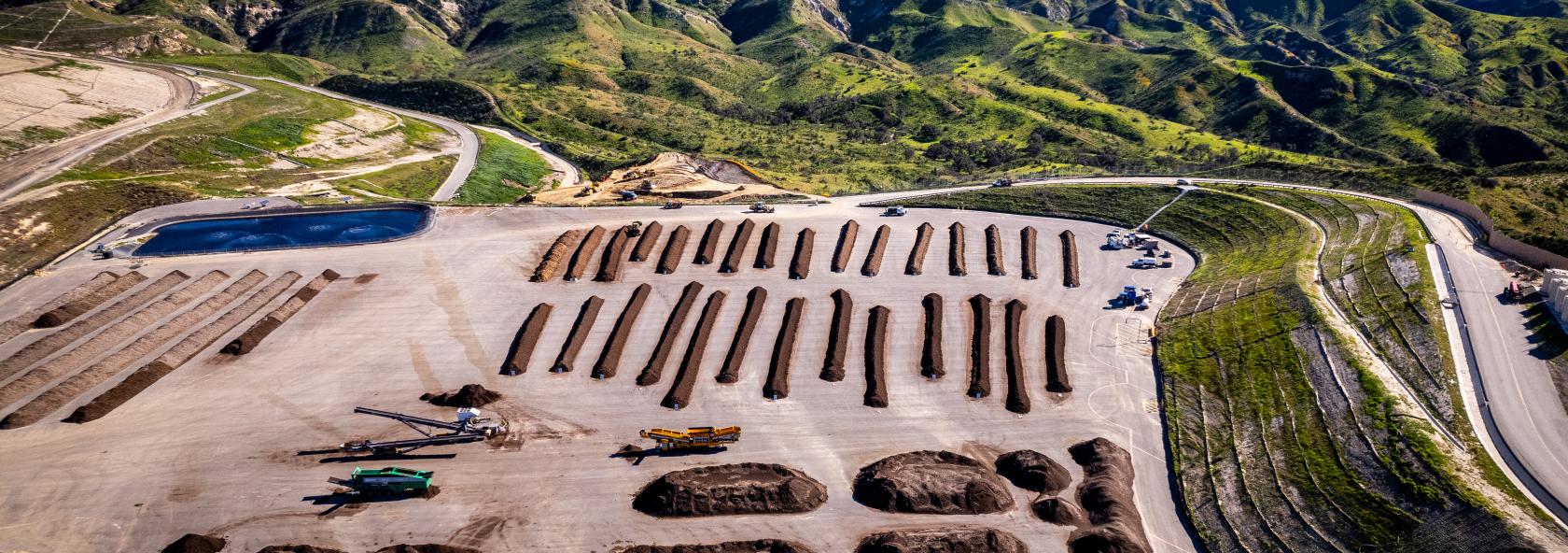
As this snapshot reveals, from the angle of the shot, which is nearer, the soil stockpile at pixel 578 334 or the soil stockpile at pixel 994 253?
the soil stockpile at pixel 578 334

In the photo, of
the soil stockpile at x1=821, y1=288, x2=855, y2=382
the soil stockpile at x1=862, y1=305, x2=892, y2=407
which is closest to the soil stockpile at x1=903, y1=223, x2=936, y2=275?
the soil stockpile at x1=821, y1=288, x2=855, y2=382

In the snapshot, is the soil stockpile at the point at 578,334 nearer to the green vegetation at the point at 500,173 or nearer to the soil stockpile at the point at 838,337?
the soil stockpile at the point at 838,337

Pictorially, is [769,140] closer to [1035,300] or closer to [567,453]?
Result: [1035,300]

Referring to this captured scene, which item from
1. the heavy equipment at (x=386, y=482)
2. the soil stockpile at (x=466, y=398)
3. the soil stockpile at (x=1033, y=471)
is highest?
the soil stockpile at (x=1033, y=471)

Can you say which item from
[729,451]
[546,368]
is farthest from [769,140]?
[729,451]

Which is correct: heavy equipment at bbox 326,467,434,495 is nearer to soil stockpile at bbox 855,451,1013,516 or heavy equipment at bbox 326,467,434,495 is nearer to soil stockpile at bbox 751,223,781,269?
soil stockpile at bbox 855,451,1013,516

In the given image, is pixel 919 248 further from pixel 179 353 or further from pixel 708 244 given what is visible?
pixel 179 353

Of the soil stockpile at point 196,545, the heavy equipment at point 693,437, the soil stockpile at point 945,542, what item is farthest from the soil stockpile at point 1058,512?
the soil stockpile at point 196,545
